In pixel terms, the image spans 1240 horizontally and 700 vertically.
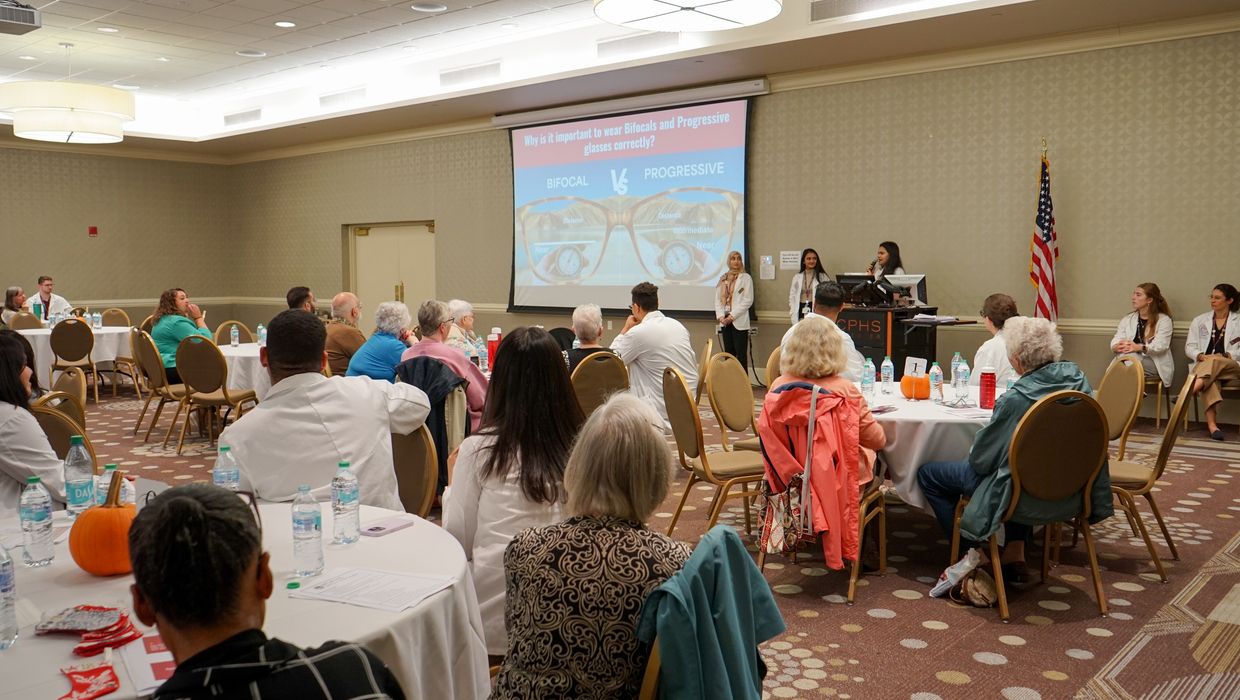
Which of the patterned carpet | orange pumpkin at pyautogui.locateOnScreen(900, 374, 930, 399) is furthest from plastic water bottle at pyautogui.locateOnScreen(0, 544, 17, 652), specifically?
orange pumpkin at pyautogui.locateOnScreen(900, 374, 930, 399)

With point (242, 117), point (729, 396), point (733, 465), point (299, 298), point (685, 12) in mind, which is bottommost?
point (733, 465)

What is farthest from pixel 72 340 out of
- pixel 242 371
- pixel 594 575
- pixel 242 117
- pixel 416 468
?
pixel 594 575

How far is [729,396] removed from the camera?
202 inches

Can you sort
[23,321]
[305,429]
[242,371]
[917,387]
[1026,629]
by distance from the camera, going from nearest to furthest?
[305,429] < [1026,629] < [917,387] < [242,371] < [23,321]

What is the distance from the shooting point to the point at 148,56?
11.2m

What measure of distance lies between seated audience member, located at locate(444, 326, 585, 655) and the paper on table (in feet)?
1.58

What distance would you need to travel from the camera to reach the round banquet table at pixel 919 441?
13.8 feet

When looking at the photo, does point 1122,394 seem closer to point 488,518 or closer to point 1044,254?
point 488,518

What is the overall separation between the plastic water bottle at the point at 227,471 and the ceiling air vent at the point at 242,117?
1270 centimetres

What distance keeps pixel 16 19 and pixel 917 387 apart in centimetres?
693

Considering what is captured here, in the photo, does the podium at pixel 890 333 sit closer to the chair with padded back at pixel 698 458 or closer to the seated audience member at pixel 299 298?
the chair with padded back at pixel 698 458

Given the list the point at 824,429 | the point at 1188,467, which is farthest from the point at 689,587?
the point at 1188,467

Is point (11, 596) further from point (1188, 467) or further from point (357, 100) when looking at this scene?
point (357, 100)

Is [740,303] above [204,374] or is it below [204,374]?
above
